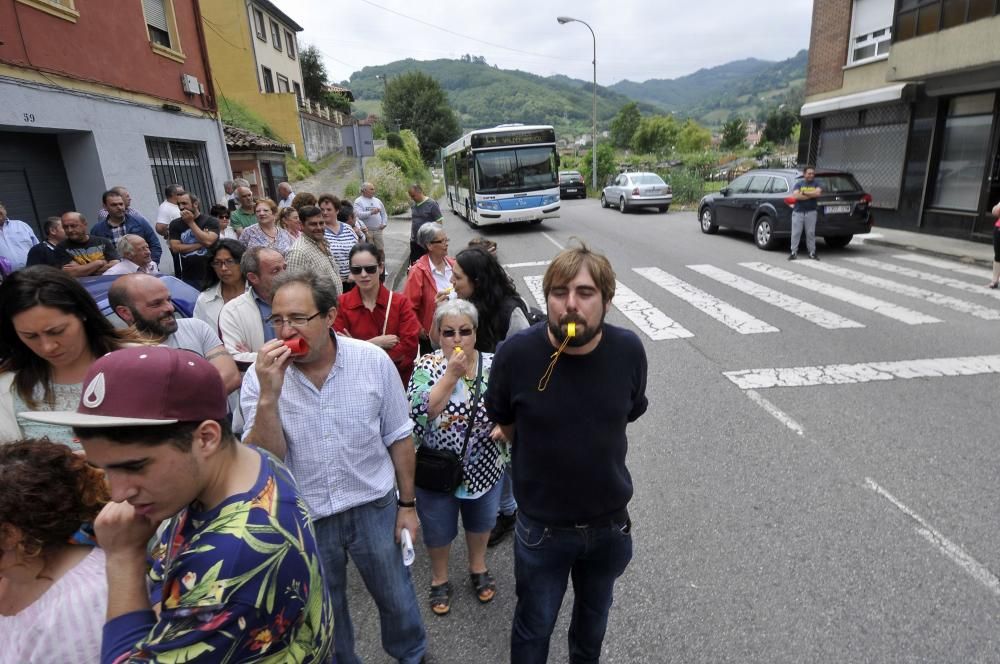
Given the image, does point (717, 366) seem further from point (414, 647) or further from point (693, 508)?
point (414, 647)

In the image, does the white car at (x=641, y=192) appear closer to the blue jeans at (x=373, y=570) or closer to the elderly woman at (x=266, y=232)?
the elderly woman at (x=266, y=232)

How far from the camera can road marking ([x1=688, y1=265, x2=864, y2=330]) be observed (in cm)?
701

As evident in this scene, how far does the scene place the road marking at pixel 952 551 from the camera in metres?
2.79

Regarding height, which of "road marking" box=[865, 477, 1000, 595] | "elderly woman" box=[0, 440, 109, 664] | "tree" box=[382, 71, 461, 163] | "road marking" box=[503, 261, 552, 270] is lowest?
"road marking" box=[865, 477, 1000, 595]

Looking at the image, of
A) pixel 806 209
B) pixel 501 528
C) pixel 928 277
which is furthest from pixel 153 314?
pixel 806 209

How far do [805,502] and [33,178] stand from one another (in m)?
10.4

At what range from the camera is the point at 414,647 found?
2420 mm

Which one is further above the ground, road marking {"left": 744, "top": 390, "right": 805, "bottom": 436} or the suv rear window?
the suv rear window

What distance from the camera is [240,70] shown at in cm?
2752

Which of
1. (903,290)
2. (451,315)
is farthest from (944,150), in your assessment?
(451,315)

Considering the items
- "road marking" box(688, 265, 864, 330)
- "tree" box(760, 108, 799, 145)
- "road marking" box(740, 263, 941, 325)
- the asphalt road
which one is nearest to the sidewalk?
"road marking" box(740, 263, 941, 325)

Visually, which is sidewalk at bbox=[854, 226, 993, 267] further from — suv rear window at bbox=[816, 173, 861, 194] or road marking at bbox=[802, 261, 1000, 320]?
road marking at bbox=[802, 261, 1000, 320]

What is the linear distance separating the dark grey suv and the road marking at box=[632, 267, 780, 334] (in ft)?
10.8

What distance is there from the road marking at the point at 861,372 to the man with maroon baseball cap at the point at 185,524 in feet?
16.3
